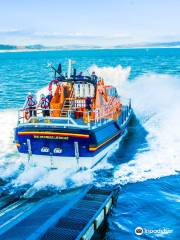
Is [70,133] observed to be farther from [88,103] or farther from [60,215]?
[60,215]

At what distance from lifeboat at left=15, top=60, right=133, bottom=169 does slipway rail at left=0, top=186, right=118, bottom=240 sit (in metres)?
2.40

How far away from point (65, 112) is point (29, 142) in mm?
2725

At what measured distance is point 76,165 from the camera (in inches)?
637

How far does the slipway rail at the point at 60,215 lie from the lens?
Result: 10.0m

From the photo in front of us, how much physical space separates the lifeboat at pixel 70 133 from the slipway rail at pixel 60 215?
7.88 feet

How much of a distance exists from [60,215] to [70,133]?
16.6 ft

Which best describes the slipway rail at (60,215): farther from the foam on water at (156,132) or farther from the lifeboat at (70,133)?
the foam on water at (156,132)

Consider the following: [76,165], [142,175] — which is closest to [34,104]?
[76,165]

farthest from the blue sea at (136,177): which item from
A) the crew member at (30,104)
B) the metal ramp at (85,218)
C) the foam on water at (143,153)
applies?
the crew member at (30,104)

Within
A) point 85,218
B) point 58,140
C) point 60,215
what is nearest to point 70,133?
point 58,140

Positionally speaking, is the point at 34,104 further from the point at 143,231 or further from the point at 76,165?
the point at 143,231

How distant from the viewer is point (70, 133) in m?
15.8

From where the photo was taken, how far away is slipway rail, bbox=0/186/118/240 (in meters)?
10.0

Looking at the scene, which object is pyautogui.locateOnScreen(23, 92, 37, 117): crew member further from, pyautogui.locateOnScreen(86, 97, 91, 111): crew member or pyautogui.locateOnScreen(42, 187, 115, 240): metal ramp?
pyautogui.locateOnScreen(42, 187, 115, 240): metal ramp
